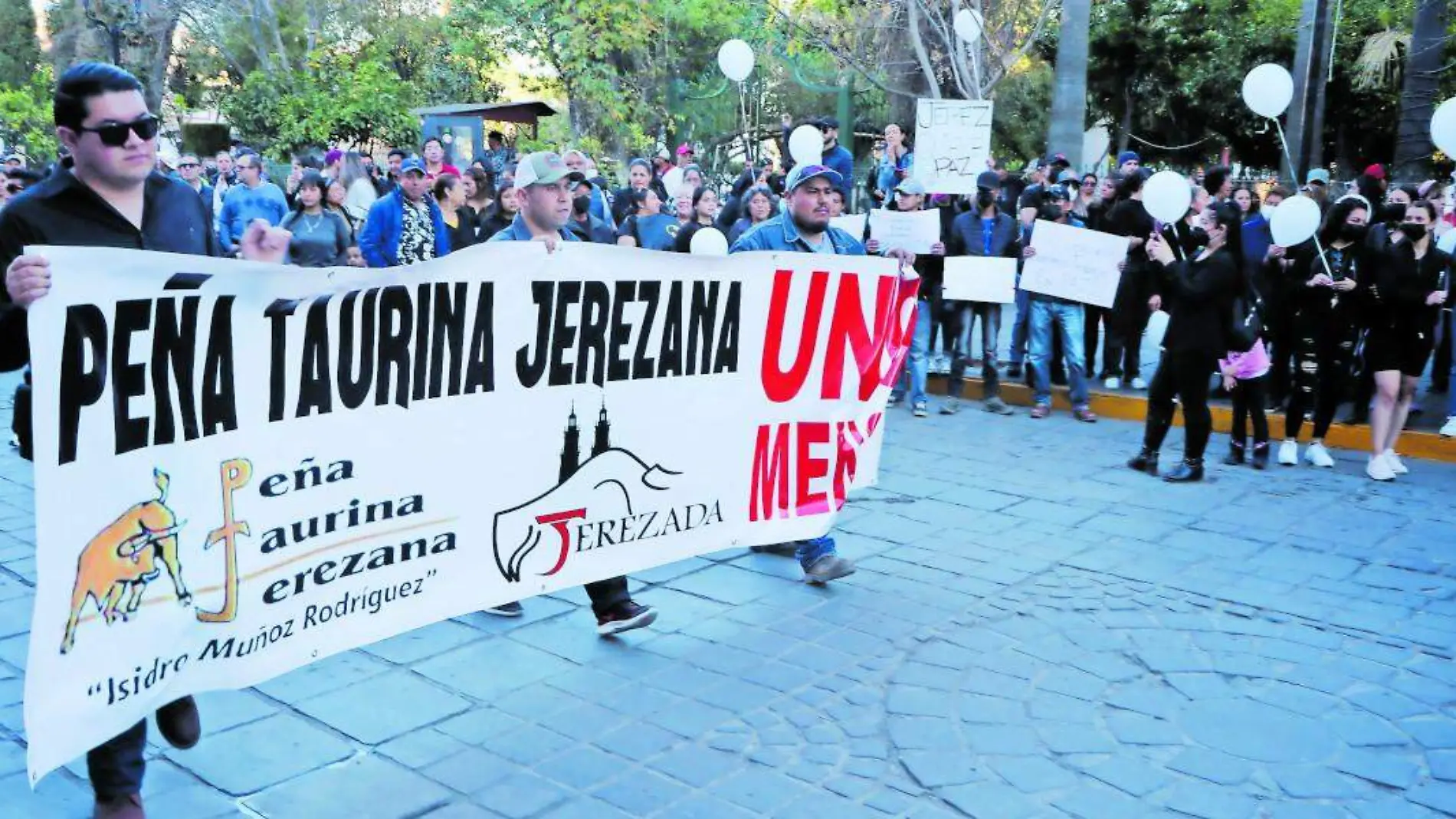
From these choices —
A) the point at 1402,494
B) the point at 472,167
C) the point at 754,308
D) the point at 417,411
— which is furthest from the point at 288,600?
the point at 472,167

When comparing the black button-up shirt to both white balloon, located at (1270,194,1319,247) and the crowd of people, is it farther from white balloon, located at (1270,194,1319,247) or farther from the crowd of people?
white balloon, located at (1270,194,1319,247)

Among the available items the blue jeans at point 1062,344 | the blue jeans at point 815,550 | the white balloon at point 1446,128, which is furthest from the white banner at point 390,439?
the white balloon at point 1446,128

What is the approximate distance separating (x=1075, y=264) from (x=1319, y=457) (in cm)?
241

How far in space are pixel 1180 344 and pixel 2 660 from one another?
22.1 feet

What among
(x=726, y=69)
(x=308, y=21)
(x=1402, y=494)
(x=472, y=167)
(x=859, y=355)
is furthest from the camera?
(x=308, y=21)

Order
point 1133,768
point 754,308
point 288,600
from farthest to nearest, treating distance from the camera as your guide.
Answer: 1. point 754,308
2. point 1133,768
3. point 288,600

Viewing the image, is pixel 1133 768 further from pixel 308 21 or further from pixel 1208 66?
pixel 308 21

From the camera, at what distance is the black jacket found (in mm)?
7902

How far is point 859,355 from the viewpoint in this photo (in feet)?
19.0

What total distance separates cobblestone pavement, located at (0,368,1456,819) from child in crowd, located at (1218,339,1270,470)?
1.68 m

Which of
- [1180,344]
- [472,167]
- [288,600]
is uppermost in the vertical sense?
[472,167]

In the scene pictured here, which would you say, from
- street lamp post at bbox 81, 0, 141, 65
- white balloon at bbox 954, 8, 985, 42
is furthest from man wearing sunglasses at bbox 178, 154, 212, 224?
white balloon at bbox 954, 8, 985, 42

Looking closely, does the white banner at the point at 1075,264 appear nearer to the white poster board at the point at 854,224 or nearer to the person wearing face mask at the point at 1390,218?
the white poster board at the point at 854,224

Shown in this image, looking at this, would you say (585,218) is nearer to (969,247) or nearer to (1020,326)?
(969,247)
